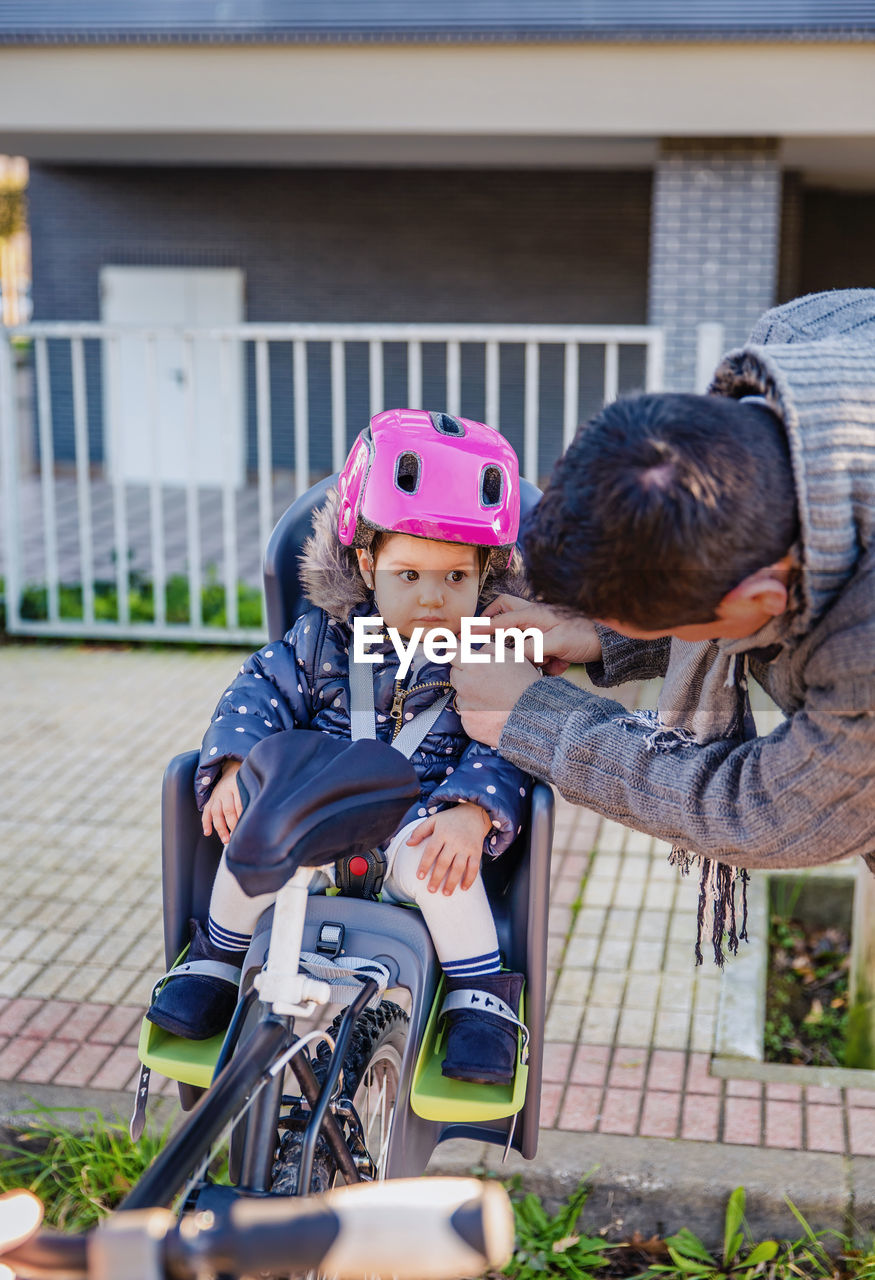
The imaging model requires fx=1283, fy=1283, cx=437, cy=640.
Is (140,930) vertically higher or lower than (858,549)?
lower

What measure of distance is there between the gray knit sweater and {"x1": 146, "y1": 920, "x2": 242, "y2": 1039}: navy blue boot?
2.08ft

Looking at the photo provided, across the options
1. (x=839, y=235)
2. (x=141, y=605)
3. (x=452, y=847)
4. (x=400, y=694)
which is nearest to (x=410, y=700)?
(x=400, y=694)

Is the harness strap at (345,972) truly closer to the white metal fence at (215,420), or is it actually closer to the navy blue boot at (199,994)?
the navy blue boot at (199,994)

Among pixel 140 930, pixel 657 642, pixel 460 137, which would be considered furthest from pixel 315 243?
pixel 657 642

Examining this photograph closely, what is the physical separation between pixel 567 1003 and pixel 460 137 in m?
8.46

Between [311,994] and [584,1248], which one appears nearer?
[311,994]

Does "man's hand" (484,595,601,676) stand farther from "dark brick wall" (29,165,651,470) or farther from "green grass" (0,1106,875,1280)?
"dark brick wall" (29,165,651,470)

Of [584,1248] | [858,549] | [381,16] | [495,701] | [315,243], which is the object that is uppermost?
[381,16]

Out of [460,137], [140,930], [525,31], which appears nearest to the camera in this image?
[140,930]

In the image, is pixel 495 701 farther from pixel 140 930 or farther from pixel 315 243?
pixel 315 243

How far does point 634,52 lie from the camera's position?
812cm

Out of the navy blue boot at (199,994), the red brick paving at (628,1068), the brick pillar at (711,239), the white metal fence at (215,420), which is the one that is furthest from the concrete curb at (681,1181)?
the brick pillar at (711,239)

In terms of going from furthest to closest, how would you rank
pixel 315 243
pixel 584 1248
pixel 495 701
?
pixel 315 243 → pixel 584 1248 → pixel 495 701

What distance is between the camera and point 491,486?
214 centimetres
